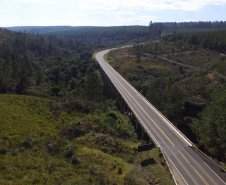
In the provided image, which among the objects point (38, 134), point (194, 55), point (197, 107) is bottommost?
point (197, 107)

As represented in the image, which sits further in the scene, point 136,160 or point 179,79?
point 179,79

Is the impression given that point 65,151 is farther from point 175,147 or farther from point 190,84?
point 190,84

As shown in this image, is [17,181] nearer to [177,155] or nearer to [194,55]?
[177,155]

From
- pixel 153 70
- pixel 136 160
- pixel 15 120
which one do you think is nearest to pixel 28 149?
pixel 15 120

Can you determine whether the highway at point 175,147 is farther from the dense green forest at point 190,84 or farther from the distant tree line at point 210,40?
the distant tree line at point 210,40

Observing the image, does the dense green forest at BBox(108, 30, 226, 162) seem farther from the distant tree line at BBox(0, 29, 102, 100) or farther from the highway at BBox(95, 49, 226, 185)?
the distant tree line at BBox(0, 29, 102, 100)

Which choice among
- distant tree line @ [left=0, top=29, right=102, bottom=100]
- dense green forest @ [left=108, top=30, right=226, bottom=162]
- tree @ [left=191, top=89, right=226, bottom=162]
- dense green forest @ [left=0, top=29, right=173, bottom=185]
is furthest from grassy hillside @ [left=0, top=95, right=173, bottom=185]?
distant tree line @ [left=0, top=29, right=102, bottom=100]
